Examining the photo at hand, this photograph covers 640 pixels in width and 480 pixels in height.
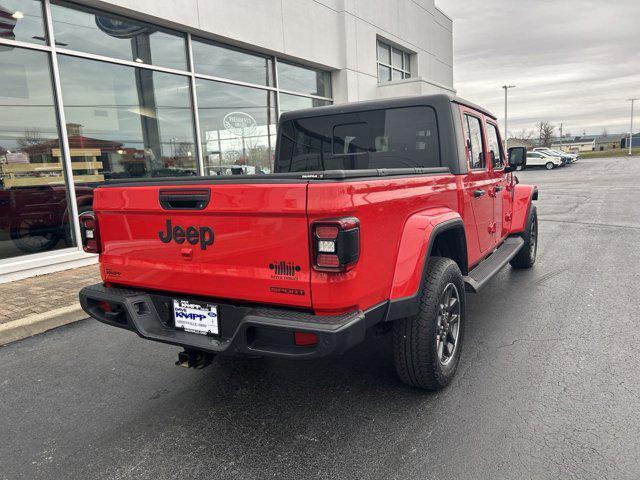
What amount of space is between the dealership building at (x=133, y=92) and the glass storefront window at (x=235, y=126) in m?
0.03

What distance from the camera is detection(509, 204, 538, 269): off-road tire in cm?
589

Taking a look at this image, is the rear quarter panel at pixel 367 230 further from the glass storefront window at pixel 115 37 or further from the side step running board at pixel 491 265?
the glass storefront window at pixel 115 37

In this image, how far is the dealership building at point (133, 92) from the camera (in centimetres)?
670

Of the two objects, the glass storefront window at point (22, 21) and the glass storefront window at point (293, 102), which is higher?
the glass storefront window at point (22, 21)

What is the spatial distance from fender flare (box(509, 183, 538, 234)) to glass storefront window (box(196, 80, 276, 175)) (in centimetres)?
558

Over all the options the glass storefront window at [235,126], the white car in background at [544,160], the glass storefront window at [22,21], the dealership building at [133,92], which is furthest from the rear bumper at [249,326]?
the white car in background at [544,160]

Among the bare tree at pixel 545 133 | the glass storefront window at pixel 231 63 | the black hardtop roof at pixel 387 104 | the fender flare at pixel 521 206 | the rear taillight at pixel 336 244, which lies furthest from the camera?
the bare tree at pixel 545 133

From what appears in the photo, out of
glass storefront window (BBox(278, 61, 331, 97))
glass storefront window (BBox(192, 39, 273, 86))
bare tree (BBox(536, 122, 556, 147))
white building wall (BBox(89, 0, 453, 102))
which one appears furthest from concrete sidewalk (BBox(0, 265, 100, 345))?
bare tree (BBox(536, 122, 556, 147))

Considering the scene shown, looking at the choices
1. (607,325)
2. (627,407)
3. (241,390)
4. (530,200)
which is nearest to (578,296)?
(607,325)

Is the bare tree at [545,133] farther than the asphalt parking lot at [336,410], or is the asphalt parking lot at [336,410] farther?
the bare tree at [545,133]

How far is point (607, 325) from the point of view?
4.16 metres

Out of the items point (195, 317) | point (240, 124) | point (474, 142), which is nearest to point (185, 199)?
point (195, 317)

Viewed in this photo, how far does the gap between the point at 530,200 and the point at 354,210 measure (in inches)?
172

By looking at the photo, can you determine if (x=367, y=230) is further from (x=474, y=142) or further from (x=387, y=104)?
(x=474, y=142)
